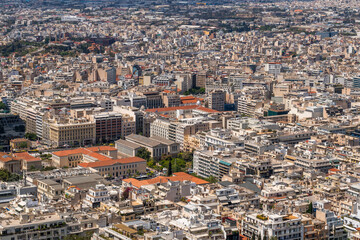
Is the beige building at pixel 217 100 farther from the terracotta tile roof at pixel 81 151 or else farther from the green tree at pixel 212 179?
the green tree at pixel 212 179

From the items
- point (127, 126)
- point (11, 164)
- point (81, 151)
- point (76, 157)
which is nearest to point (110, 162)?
point (76, 157)

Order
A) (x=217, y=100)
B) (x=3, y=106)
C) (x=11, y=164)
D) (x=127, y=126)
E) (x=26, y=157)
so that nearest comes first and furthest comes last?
(x=11, y=164) < (x=26, y=157) < (x=127, y=126) < (x=3, y=106) < (x=217, y=100)

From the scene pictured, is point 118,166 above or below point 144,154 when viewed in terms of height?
above

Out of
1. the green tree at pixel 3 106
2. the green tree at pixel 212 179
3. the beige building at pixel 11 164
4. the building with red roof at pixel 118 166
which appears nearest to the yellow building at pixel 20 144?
the beige building at pixel 11 164

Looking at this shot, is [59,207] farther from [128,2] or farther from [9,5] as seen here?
[128,2]

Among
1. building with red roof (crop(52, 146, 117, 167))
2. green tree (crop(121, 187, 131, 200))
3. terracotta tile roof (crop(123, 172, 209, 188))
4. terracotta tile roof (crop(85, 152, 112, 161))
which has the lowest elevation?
building with red roof (crop(52, 146, 117, 167))

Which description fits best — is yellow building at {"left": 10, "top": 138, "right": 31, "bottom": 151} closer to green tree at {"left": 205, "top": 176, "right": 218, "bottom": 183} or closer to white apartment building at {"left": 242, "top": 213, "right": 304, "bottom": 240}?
green tree at {"left": 205, "top": 176, "right": 218, "bottom": 183}

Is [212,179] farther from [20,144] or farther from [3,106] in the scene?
[3,106]

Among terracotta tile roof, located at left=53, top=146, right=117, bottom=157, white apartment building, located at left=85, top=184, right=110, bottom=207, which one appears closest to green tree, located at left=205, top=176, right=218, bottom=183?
white apartment building, located at left=85, top=184, right=110, bottom=207
